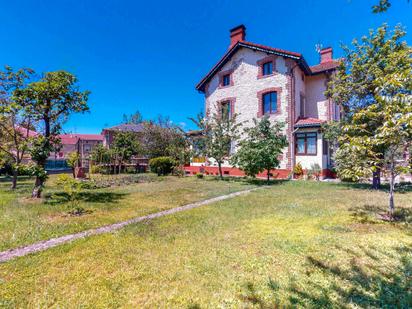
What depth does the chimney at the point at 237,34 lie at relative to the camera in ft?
65.9

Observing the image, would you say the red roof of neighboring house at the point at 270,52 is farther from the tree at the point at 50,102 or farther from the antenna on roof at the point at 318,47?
the tree at the point at 50,102

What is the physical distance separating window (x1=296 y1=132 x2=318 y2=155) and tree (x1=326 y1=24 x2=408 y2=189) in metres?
3.96

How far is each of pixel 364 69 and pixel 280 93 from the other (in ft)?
21.7

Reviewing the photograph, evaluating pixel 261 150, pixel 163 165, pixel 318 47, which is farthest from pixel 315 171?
pixel 163 165

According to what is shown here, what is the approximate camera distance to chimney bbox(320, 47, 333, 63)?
786 inches

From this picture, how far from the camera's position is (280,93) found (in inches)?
687

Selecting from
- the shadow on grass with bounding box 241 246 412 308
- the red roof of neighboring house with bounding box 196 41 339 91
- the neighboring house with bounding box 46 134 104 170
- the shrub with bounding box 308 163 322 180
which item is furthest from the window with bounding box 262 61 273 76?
the neighboring house with bounding box 46 134 104 170

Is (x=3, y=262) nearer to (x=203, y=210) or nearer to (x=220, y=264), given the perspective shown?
(x=220, y=264)

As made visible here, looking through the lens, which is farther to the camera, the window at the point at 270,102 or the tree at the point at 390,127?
the window at the point at 270,102

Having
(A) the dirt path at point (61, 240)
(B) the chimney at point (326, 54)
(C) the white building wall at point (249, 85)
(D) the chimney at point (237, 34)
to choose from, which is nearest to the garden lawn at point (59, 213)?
(A) the dirt path at point (61, 240)

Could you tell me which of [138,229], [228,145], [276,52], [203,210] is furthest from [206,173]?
[138,229]

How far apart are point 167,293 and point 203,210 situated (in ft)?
14.7

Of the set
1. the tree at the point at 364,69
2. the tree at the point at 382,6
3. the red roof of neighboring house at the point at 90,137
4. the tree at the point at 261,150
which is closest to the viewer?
the tree at the point at 382,6

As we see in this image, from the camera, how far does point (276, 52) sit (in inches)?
682
